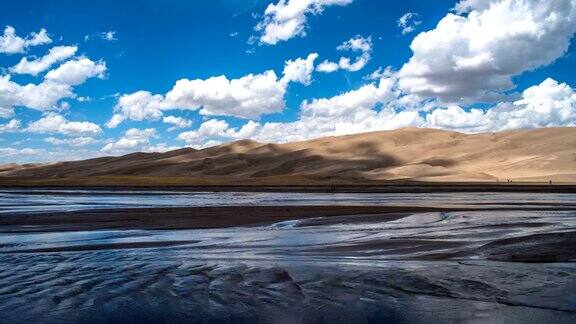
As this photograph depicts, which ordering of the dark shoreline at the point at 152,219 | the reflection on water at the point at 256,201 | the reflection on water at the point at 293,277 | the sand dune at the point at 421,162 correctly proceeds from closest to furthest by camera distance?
the reflection on water at the point at 293,277, the dark shoreline at the point at 152,219, the reflection on water at the point at 256,201, the sand dune at the point at 421,162

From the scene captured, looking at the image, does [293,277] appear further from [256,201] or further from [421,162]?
[421,162]

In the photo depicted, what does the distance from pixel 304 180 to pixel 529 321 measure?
273ft

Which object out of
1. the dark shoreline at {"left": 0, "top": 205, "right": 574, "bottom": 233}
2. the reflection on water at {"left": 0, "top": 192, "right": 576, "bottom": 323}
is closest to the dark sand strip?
the dark shoreline at {"left": 0, "top": 205, "right": 574, "bottom": 233}

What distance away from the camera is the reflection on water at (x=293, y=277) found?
8156 millimetres

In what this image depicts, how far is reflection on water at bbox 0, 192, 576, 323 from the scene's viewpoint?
8156 millimetres

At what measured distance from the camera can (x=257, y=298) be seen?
904 centimetres

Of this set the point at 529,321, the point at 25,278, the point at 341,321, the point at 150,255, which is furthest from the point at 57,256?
the point at 529,321

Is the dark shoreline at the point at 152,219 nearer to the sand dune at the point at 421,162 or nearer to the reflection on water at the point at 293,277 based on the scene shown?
the reflection on water at the point at 293,277

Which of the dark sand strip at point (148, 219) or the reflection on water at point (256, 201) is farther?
the reflection on water at point (256, 201)

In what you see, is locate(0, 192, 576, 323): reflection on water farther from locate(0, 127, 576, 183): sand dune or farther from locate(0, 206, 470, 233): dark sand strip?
locate(0, 127, 576, 183): sand dune

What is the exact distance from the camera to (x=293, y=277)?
1083cm

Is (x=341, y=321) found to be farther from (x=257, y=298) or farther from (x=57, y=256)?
(x=57, y=256)

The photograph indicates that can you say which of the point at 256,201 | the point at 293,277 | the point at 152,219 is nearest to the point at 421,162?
the point at 256,201

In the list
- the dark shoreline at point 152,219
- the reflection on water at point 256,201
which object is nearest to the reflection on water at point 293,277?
the dark shoreline at point 152,219
